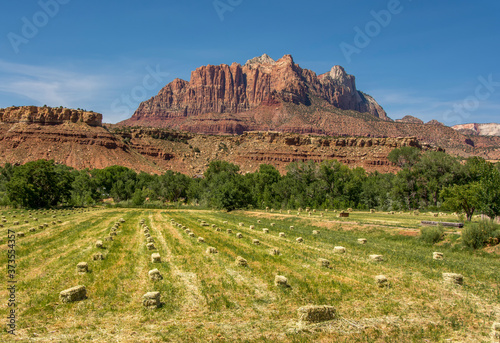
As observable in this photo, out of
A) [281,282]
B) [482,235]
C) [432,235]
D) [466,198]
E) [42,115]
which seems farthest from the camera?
[42,115]

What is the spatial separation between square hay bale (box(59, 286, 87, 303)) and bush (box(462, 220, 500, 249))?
21.4 m

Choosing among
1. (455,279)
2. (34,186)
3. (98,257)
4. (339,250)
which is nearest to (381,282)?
(455,279)

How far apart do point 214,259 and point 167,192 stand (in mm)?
74312

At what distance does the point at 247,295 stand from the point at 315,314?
2787 mm

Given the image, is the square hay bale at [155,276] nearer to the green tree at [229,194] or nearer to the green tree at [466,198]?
the green tree at [466,198]

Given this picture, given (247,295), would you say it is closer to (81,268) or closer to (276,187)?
(81,268)

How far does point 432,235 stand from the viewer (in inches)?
969

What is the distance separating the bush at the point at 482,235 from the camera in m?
21.7

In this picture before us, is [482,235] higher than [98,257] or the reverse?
higher

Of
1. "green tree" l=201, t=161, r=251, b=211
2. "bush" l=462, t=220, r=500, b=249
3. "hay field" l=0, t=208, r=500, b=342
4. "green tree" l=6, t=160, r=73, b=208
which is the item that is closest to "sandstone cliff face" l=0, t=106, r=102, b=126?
"green tree" l=6, t=160, r=73, b=208

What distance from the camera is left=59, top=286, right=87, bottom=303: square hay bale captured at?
1074 cm

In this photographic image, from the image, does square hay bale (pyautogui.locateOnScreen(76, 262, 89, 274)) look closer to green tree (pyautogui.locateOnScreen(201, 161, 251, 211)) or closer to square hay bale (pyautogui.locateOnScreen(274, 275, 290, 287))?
square hay bale (pyautogui.locateOnScreen(274, 275, 290, 287))

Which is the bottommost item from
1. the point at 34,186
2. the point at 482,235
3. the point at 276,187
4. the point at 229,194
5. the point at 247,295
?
the point at 247,295

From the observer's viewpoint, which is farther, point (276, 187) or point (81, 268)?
point (276, 187)
